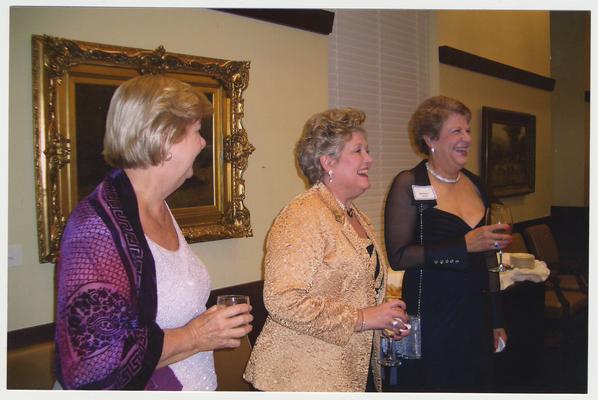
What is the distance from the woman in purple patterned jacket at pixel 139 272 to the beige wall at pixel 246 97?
25.4 inches

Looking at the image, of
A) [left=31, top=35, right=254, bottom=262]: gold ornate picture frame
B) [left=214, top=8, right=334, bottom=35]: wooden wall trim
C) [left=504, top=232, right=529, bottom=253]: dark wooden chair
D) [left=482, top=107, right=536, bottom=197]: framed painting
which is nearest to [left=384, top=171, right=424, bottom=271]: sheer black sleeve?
[left=31, top=35, right=254, bottom=262]: gold ornate picture frame

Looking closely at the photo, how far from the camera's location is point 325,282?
1.41m

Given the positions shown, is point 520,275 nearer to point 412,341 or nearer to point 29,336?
point 412,341

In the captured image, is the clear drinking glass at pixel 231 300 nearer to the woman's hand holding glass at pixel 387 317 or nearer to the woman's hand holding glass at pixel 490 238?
the woman's hand holding glass at pixel 387 317

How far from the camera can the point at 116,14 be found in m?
1.89

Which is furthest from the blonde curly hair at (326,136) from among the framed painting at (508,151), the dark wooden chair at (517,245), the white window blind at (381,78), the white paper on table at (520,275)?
the framed painting at (508,151)

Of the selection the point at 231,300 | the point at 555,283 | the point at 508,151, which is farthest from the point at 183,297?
the point at 508,151

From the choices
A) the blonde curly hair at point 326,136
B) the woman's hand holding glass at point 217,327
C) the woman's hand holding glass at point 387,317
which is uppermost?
the blonde curly hair at point 326,136

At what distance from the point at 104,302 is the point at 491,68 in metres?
4.11

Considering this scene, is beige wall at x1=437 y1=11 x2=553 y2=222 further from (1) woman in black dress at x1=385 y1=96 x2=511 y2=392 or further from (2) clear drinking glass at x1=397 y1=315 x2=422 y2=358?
(2) clear drinking glass at x1=397 y1=315 x2=422 y2=358

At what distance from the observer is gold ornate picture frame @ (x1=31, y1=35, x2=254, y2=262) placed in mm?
1682

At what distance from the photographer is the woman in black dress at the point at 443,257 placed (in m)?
1.79

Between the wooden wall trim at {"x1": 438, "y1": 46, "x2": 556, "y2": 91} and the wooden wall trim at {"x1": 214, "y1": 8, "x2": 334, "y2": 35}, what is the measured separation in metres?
1.42

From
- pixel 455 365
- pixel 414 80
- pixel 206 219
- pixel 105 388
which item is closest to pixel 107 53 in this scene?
pixel 206 219
